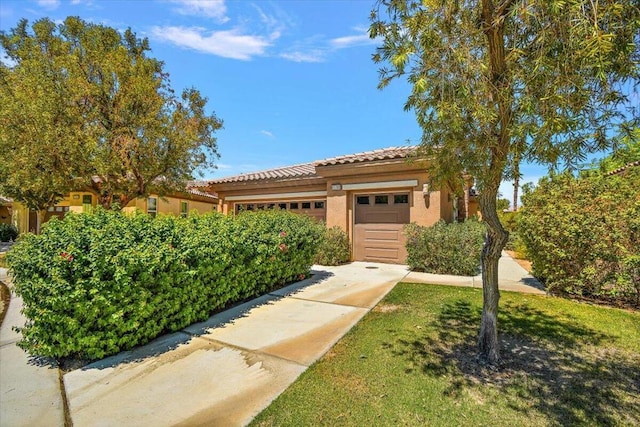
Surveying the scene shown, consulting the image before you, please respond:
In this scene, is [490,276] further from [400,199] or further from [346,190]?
[346,190]

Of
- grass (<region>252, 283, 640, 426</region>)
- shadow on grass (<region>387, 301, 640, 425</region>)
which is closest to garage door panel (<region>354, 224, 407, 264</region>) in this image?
grass (<region>252, 283, 640, 426</region>)

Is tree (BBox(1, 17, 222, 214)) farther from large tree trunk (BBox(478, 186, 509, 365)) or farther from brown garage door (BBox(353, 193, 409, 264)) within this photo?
large tree trunk (BBox(478, 186, 509, 365))

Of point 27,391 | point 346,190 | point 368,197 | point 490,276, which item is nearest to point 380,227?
point 368,197

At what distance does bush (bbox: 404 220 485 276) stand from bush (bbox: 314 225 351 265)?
8.03 ft

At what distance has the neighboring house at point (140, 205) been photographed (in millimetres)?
19219

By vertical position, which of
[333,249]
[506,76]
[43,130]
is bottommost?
[333,249]

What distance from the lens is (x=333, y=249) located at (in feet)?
36.2

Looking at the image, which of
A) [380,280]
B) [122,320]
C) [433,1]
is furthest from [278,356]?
[380,280]

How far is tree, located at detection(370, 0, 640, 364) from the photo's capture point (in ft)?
7.14

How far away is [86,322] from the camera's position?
3.81 meters

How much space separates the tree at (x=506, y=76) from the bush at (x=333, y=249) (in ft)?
24.5

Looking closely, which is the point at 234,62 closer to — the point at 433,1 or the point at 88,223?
the point at 88,223

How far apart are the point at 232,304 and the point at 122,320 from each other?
2.45 meters

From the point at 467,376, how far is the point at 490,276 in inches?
47.4
